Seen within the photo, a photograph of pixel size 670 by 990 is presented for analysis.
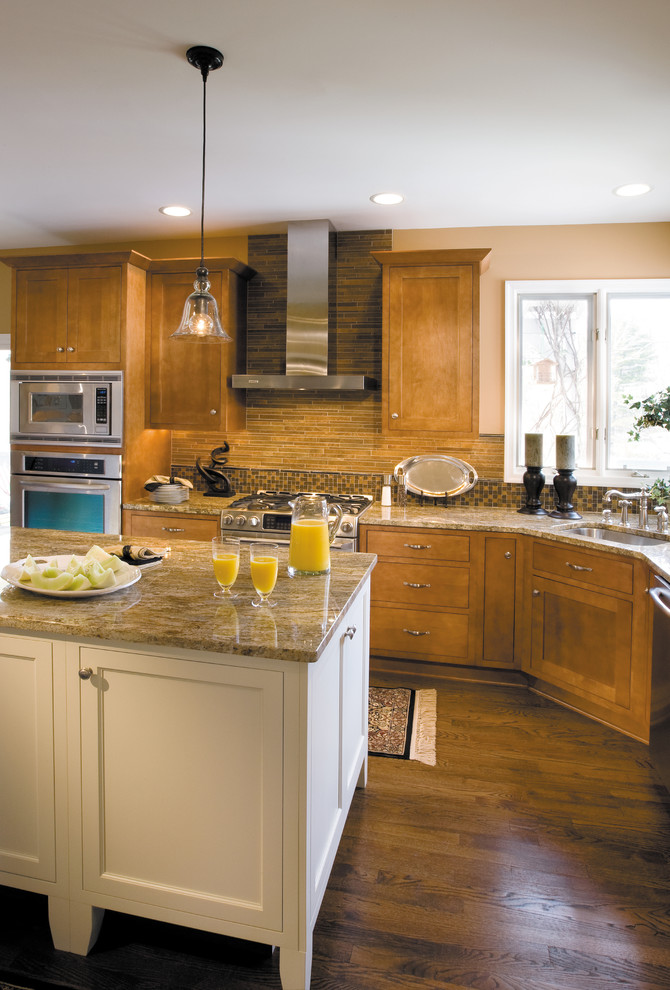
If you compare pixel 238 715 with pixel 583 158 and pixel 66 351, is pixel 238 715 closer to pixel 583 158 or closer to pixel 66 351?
pixel 583 158

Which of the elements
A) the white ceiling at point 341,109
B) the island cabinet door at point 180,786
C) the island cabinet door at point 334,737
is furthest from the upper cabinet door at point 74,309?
the island cabinet door at point 180,786

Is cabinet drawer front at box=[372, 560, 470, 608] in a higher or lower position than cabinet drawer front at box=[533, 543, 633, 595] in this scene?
lower

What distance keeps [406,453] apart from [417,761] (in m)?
2.02

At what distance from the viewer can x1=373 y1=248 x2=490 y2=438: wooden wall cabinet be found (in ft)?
12.3

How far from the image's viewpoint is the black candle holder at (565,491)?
3.70 meters

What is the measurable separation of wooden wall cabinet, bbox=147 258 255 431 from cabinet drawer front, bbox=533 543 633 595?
2.09 meters

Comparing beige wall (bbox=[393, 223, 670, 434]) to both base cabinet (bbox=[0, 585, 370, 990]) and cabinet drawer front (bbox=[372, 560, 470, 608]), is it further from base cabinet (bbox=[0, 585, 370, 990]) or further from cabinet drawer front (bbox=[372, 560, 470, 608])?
base cabinet (bbox=[0, 585, 370, 990])

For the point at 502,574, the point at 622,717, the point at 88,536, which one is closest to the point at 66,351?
the point at 88,536

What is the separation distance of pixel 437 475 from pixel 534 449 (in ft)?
2.12

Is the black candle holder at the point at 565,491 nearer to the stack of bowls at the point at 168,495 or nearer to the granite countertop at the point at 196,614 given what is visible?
the granite countertop at the point at 196,614

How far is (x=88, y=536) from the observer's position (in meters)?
2.69

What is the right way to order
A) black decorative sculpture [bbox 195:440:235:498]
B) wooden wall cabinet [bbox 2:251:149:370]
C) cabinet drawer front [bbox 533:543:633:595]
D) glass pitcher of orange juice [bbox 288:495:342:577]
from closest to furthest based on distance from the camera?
glass pitcher of orange juice [bbox 288:495:342:577] < cabinet drawer front [bbox 533:543:633:595] < wooden wall cabinet [bbox 2:251:149:370] < black decorative sculpture [bbox 195:440:235:498]

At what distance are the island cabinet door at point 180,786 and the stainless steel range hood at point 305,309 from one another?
263cm

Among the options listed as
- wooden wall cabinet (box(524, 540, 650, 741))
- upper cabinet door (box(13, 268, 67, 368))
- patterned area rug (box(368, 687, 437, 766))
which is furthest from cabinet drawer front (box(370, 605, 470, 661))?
upper cabinet door (box(13, 268, 67, 368))
